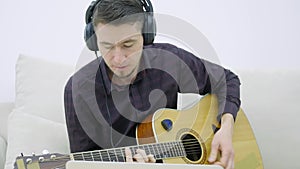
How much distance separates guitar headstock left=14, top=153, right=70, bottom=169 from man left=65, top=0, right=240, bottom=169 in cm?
19

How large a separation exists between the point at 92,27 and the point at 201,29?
0.82 metres

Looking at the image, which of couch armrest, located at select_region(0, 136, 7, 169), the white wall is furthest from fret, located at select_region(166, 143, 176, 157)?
the white wall

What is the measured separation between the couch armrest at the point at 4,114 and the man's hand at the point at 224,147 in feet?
2.46

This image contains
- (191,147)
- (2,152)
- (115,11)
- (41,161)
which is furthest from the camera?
(2,152)

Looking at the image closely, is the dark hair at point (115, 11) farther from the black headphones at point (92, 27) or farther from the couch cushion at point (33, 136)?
the couch cushion at point (33, 136)

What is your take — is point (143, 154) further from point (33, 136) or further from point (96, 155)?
point (33, 136)

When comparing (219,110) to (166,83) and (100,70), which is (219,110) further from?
(100,70)

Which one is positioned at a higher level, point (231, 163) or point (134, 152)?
point (134, 152)

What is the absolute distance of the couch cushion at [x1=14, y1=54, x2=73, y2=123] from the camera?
1.57 meters

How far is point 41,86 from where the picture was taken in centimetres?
161

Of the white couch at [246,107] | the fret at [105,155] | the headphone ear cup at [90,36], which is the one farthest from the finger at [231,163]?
the headphone ear cup at [90,36]

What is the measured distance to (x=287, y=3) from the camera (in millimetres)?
2057

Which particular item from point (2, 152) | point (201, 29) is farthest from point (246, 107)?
point (2, 152)

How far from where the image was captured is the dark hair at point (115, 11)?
47.8 inches
